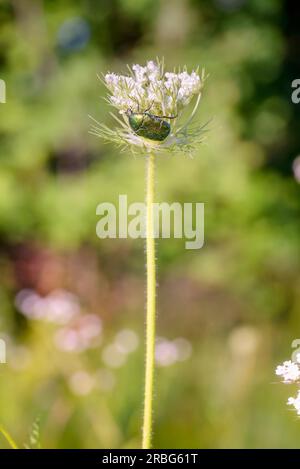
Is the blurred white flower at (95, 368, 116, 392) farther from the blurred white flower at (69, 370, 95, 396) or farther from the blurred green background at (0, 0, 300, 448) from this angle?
the blurred green background at (0, 0, 300, 448)

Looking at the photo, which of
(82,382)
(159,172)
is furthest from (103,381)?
(159,172)

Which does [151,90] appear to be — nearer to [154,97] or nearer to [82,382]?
[154,97]

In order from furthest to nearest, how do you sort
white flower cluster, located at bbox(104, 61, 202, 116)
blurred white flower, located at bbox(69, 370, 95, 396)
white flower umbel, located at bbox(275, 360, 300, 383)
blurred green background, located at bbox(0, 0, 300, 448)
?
blurred green background, located at bbox(0, 0, 300, 448)
blurred white flower, located at bbox(69, 370, 95, 396)
white flower cluster, located at bbox(104, 61, 202, 116)
white flower umbel, located at bbox(275, 360, 300, 383)

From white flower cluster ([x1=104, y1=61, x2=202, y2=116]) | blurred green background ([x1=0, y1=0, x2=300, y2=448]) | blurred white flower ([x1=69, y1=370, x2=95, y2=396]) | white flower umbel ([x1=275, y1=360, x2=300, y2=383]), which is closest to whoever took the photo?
white flower umbel ([x1=275, y1=360, x2=300, y2=383])

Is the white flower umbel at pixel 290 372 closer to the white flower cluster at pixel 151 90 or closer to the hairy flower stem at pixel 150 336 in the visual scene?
the hairy flower stem at pixel 150 336

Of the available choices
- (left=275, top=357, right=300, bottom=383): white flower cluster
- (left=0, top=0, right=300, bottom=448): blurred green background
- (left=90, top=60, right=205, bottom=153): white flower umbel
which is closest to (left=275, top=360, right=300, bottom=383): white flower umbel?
(left=275, top=357, right=300, bottom=383): white flower cluster

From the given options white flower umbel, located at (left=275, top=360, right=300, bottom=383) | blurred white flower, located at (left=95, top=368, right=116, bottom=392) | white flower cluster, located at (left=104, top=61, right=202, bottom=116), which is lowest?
blurred white flower, located at (left=95, top=368, right=116, bottom=392)
